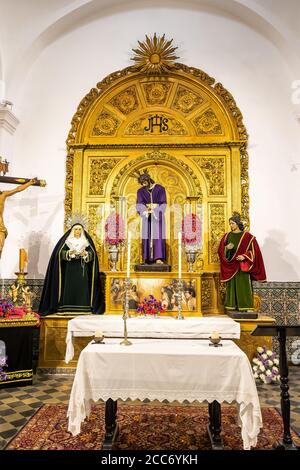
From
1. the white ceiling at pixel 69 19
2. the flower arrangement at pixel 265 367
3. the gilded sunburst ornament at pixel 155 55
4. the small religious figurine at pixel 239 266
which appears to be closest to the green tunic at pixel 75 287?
the small religious figurine at pixel 239 266

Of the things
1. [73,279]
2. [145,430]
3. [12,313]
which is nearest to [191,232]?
[73,279]

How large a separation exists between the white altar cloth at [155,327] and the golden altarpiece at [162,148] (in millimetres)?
1585

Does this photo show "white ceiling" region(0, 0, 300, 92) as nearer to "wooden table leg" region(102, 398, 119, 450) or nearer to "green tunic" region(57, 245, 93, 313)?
"green tunic" region(57, 245, 93, 313)

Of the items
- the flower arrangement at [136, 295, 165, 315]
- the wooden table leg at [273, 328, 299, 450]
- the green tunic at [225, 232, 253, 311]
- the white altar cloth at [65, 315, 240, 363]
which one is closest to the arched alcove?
the green tunic at [225, 232, 253, 311]

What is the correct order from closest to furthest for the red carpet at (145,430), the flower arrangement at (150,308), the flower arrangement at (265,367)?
the red carpet at (145,430) < the flower arrangement at (265,367) < the flower arrangement at (150,308)

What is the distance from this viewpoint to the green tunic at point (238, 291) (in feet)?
21.1

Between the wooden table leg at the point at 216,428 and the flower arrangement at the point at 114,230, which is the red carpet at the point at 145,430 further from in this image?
the flower arrangement at the point at 114,230

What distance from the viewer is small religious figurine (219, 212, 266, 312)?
6469 millimetres

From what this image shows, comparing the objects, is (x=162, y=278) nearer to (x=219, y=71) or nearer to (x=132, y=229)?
(x=132, y=229)

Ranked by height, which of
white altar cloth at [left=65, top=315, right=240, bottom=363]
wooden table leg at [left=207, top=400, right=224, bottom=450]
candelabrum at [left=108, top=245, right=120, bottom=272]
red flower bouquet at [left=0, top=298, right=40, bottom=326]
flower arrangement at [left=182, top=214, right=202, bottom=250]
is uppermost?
flower arrangement at [left=182, top=214, right=202, bottom=250]

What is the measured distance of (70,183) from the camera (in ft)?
25.6

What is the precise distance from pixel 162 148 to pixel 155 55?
2230 mm

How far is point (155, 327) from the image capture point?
5.62 m

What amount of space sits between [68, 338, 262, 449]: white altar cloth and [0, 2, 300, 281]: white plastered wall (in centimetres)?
460
